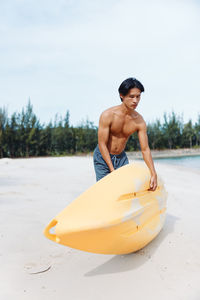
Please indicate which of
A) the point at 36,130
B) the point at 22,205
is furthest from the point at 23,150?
the point at 22,205

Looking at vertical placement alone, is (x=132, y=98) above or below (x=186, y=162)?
above

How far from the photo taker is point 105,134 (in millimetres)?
2615

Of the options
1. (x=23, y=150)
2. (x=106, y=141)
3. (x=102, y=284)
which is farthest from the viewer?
(x=23, y=150)

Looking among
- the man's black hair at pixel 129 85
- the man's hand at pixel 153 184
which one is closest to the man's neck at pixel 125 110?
the man's black hair at pixel 129 85

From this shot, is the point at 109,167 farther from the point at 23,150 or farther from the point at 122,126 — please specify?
the point at 23,150

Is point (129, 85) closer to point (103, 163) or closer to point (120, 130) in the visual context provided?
point (120, 130)

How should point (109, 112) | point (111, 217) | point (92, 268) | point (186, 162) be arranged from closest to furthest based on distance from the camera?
point (111, 217) < point (92, 268) < point (109, 112) < point (186, 162)

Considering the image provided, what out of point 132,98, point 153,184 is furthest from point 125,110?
point 153,184

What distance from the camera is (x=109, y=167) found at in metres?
2.66

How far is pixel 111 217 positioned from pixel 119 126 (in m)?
1.07

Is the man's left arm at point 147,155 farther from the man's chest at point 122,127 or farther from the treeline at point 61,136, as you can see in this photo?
the treeline at point 61,136

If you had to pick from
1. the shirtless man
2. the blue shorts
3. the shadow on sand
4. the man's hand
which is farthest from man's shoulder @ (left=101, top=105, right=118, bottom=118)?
the shadow on sand

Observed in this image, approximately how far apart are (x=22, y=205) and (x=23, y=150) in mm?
25750

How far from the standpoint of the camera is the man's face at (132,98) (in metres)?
2.49
